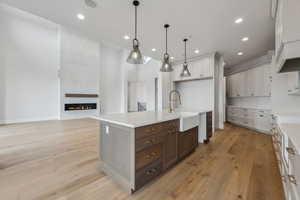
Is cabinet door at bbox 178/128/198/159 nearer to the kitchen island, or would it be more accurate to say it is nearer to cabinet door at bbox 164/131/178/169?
the kitchen island

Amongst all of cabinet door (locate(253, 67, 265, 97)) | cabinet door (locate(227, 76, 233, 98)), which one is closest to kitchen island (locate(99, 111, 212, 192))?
cabinet door (locate(253, 67, 265, 97))

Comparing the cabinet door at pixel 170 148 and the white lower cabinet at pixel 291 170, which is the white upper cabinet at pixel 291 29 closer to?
the white lower cabinet at pixel 291 170

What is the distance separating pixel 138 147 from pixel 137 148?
2 centimetres

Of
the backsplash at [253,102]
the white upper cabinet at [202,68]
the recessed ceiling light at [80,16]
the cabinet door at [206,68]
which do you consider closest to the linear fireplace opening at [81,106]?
the recessed ceiling light at [80,16]

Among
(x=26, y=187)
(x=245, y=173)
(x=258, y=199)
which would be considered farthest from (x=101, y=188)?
(x=245, y=173)

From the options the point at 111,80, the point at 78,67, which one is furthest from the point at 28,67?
the point at 111,80

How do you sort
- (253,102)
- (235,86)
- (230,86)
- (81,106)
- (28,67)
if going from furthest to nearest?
(81,106) < (230,86) < (235,86) < (28,67) < (253,102)

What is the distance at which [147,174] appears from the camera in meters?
1.66

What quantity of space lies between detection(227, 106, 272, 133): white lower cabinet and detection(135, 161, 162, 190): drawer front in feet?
14.3

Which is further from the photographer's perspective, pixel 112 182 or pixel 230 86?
pixel 230 86

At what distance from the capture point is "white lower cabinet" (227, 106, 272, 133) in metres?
4.21

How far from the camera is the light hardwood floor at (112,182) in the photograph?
1.53m

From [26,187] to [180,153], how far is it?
2.23 meters

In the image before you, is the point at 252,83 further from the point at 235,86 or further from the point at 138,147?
the point at 138,147
